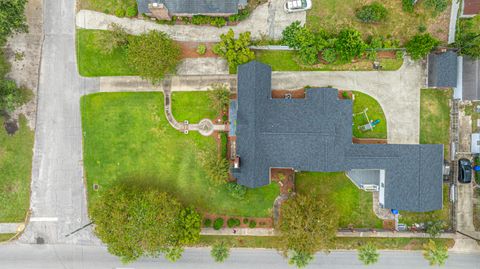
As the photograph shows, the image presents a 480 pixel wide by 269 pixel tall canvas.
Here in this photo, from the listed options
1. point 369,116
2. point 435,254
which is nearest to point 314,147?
point 369,116

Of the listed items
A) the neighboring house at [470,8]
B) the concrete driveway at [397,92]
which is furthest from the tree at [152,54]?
the neighboring house at [470,8]

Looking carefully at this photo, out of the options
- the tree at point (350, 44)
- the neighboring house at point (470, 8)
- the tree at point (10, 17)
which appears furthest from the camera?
the neighboring house at point (470, 8)

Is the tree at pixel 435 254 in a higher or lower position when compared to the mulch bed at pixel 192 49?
lower

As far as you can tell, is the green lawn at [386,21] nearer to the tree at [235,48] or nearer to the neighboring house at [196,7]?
the tree at [235,48]

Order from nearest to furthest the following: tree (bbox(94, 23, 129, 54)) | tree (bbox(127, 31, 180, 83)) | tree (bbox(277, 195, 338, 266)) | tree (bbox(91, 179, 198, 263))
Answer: tree (bbox(277, 195, 338, 266)) → tree (bbox(91, 179, 198, 263)) → tree (bbox(127, 31, 180, 83)) → tree (bbox(94, 23, 129, 54))

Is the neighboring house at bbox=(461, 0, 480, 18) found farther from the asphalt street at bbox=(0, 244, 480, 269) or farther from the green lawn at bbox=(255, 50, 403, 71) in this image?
the asphalt street at bbox=(0, 244, 480, 269)

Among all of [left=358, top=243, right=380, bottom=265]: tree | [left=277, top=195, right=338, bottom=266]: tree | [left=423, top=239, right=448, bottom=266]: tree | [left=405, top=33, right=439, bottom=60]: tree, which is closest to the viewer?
[left=277, top=195, right=338, bottom=266]: tree

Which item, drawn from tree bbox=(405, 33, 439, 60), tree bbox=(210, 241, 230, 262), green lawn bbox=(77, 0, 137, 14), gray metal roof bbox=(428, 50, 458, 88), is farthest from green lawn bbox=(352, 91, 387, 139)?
green lawn bbox=(77, 0, 137, 14)
